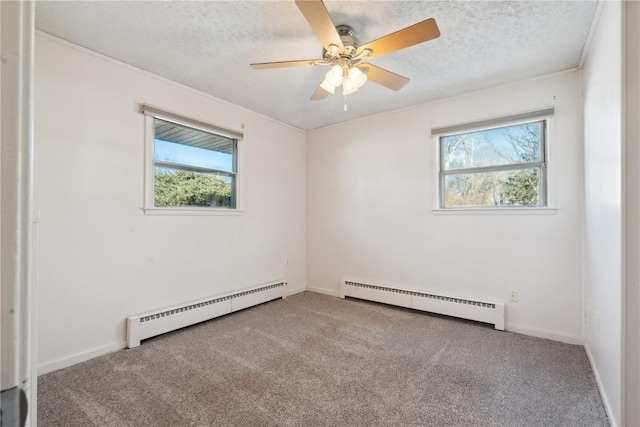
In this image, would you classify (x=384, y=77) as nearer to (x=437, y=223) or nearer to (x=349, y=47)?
(x=349, y=47)

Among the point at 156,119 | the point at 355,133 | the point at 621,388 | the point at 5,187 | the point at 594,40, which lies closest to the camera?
the point at 5,187

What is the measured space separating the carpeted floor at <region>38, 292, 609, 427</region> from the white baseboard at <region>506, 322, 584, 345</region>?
88 millimetres

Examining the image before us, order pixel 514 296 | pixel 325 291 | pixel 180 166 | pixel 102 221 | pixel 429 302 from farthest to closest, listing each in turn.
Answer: pixel 325 291 < pixel 429 302 < pixel 180 166 < pixel 514 296 < pixel 102 221

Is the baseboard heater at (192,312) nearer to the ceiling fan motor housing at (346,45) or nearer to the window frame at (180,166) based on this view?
the window frame at (180,166)

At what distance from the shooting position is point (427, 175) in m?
3.44

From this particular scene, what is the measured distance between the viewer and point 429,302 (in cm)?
337

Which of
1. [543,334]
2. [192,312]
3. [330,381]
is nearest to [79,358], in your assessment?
[192,312]

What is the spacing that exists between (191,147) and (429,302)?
3176 mm

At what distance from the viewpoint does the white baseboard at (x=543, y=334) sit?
2612 millimetres

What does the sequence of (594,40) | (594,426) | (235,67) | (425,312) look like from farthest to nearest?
(425,312), (235,67), (594,40), (594,426)

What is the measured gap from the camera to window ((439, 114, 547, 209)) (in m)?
2.90

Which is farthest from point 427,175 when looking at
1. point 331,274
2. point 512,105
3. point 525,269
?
point 331,274

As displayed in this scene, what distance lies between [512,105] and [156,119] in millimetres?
3521

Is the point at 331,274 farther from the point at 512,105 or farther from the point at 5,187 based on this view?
the point at 5,187
